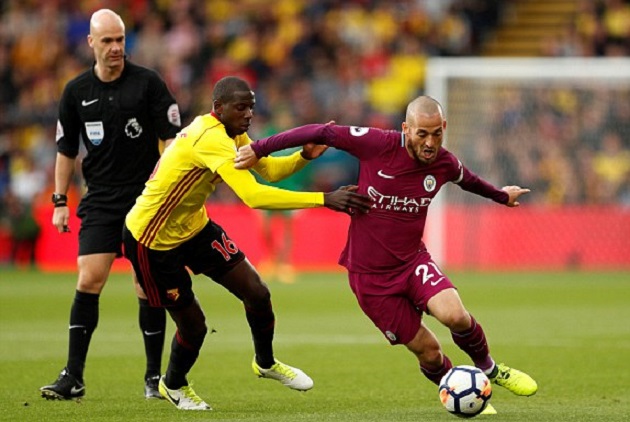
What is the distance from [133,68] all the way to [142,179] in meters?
0.78

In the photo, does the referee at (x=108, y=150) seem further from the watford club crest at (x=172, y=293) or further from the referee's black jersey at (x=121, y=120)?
the watford club crest at (x=172, y=293)

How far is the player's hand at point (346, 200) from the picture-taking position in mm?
8266

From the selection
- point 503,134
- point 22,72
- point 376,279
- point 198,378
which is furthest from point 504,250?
point 376,279

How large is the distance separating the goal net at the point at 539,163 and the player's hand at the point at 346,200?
1442 centimetres

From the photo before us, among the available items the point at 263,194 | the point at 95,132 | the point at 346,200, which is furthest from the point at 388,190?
the point at 95,132

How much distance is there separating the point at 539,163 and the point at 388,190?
604 inches

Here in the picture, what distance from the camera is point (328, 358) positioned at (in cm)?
1196

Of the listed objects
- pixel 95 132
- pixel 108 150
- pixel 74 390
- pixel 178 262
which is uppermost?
pixel 95 132

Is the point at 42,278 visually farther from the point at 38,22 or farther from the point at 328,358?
the point at 328,358

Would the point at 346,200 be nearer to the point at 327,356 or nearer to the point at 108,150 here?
the point at 108,150

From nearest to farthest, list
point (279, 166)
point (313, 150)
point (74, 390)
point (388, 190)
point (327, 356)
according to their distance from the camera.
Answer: point (388, 190) < point (313, 150) < point (279, 166) < point (74, 390) < point (327, 356)

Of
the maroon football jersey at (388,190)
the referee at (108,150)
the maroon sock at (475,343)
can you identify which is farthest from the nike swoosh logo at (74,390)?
the maroon sock at (475,343)

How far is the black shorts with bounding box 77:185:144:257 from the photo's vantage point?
953cm

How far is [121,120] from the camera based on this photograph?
31.6 ft
